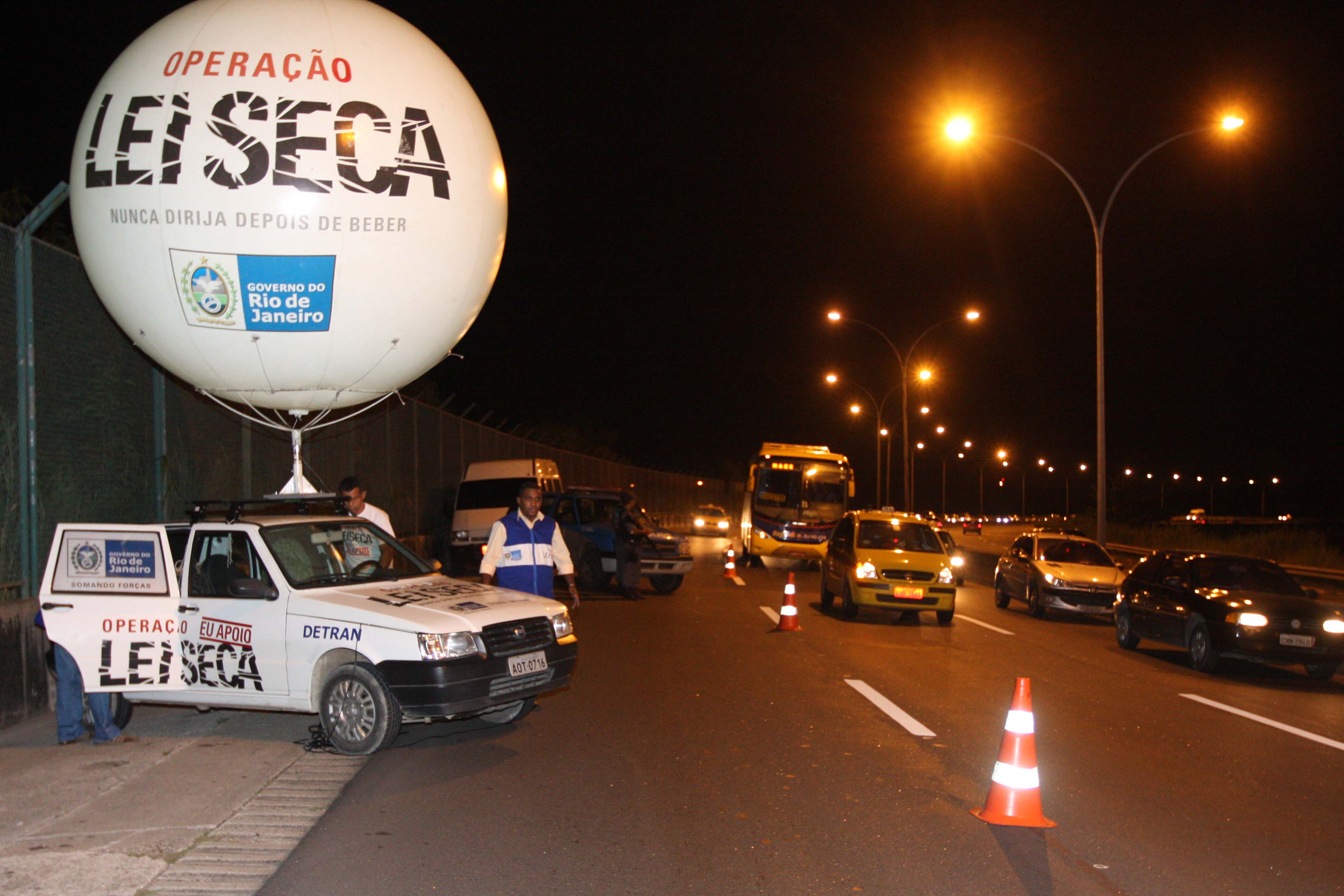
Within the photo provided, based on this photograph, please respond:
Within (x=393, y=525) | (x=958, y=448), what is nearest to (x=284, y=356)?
(x=393, y=525)

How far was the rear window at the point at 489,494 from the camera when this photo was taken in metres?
24.3

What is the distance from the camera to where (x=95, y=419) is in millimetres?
10703

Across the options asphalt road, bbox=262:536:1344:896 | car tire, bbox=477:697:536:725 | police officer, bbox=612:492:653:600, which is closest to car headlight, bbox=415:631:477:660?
asphalt road, bbox=262:536:1344:896

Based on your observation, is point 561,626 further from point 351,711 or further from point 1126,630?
point 1126,630

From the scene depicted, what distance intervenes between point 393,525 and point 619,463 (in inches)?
1336

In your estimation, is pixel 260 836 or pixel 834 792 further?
pixel 834 792

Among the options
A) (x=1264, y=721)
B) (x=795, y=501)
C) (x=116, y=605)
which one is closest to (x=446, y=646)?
(x=116, y=605)

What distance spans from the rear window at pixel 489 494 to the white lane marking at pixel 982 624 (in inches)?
384

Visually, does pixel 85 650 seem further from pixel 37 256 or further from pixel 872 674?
pixel 872 674

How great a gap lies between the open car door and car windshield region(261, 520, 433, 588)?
0.85 metres

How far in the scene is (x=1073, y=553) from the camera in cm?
2109

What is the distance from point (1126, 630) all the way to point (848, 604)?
4.05 meters

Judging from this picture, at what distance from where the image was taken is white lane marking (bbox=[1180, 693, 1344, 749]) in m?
9.00

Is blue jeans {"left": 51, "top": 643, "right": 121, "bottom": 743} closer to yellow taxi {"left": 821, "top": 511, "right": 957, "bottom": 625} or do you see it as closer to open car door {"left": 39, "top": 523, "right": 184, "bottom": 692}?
open car door {"left": 39, "top": 523, "right": 184, "bottom": 692}
